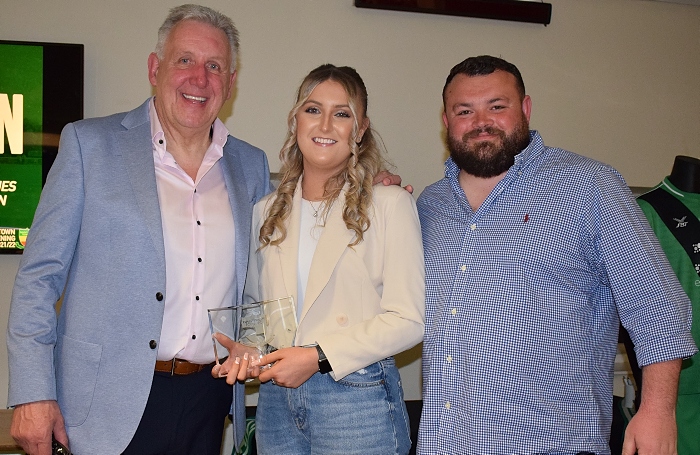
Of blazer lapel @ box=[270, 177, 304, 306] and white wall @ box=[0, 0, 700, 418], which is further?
white wall @ box=[0, 0, 700, 418]

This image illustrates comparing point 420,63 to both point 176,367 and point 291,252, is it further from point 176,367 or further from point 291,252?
point 176,367

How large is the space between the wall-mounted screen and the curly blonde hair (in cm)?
172

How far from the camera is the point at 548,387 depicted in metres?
2.11

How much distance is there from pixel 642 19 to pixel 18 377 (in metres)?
4.01

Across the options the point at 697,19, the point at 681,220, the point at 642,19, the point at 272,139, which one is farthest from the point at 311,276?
the point at 697,19

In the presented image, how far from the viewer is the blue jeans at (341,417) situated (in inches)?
81.5

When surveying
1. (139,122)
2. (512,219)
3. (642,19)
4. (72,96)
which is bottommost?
(512,219)

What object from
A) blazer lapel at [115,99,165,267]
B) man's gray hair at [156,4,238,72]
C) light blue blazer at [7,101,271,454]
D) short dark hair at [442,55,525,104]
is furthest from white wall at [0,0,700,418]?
light blue blazer at [7,101,271,454]

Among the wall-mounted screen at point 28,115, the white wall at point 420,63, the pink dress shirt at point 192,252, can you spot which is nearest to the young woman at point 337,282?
the pink dress shirt at point 192,252

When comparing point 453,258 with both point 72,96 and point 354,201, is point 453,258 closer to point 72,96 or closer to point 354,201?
point 354,201

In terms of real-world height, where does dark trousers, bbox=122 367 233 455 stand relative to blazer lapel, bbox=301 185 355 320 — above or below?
below

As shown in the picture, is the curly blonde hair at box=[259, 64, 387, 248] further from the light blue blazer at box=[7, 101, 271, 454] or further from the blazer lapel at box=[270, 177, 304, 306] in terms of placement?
the light blue blazer at box=[7, 101, 271, 454]

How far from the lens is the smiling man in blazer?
2137 mm

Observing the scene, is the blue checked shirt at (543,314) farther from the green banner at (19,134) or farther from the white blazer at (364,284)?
the green banner at (19,134)
